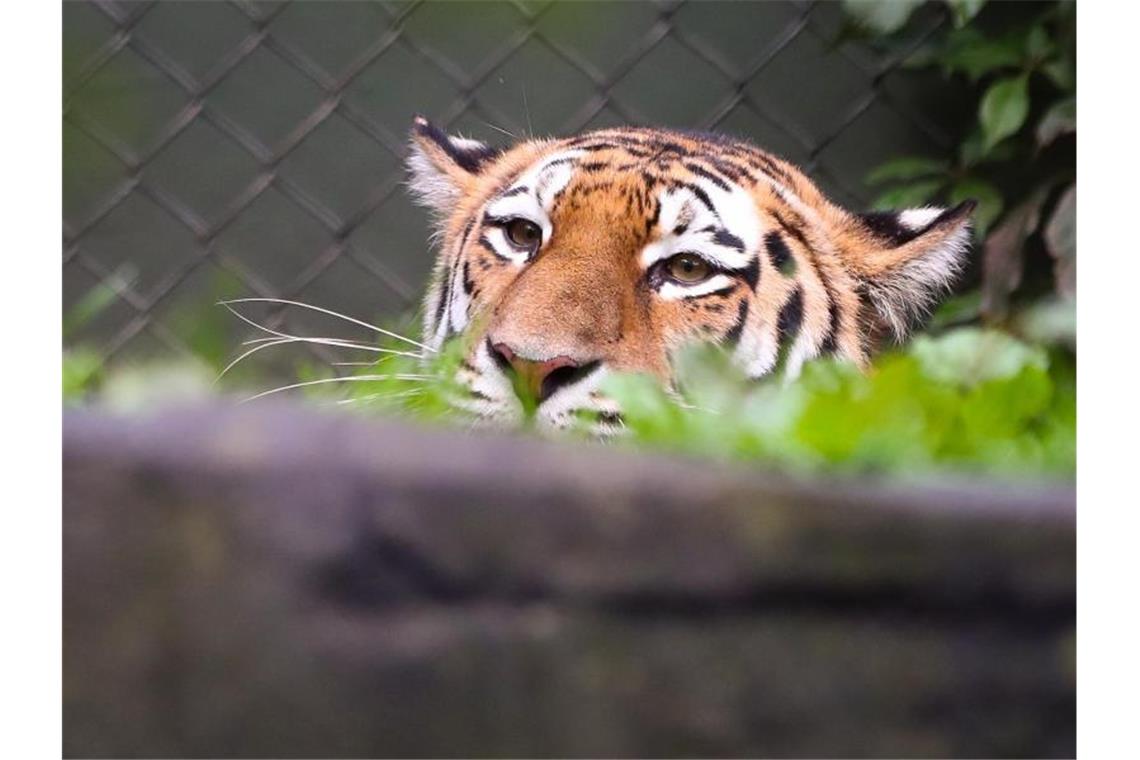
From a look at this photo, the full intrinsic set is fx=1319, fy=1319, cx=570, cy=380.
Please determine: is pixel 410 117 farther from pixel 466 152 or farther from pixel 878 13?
pixel 878 13

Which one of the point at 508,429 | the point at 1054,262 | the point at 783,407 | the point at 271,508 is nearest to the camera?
the point at 271,508

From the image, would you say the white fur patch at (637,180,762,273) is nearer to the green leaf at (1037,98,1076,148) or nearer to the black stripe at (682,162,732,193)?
the black stripe at (682,162,732,193)

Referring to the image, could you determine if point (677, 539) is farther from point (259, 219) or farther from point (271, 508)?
point (259, 219)

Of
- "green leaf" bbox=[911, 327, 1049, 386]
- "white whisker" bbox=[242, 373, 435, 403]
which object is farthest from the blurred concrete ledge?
"white whisker" bbox=[242, 373, 435, 403]

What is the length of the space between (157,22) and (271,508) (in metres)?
1.45

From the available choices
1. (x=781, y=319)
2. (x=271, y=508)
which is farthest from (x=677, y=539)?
(x=781, y=319)

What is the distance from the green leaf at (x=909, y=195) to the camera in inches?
83.0

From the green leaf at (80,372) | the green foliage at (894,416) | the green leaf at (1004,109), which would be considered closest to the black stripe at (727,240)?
the green foliage at (894,416)

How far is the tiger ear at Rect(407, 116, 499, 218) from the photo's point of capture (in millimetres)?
2119

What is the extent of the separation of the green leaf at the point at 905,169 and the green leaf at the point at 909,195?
0.02m

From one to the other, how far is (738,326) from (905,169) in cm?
53

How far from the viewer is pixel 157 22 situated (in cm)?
217

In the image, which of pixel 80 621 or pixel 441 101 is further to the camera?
pixel 441 101

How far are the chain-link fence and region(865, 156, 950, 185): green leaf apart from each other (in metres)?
0.02
